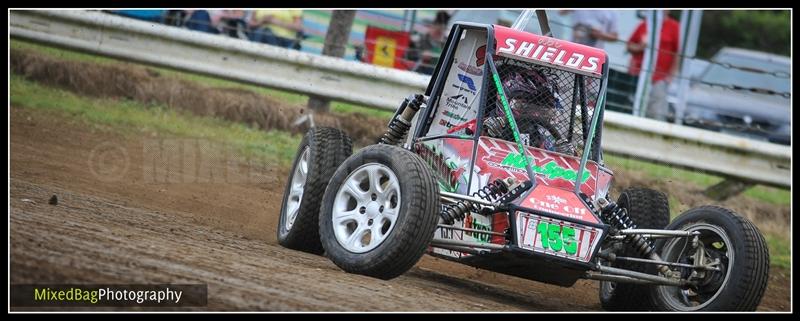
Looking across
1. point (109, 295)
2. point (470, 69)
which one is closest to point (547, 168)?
point (470, 69)

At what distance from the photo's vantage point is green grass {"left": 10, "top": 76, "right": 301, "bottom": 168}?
12992 mm

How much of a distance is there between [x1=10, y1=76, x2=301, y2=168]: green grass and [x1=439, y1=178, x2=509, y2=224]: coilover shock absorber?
18.2 ft

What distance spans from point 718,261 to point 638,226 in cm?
88

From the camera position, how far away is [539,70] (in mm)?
8109

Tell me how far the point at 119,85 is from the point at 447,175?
24.1 feet

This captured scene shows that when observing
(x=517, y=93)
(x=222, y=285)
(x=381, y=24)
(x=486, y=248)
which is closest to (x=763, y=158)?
(x=381, y=24)

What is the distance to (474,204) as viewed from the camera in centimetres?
720

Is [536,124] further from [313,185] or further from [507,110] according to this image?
[313,185]

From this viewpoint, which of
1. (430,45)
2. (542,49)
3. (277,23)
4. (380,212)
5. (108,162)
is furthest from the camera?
(277,23)

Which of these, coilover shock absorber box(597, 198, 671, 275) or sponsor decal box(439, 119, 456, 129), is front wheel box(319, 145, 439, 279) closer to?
sponsor decal box(439, 119, 456, 129)

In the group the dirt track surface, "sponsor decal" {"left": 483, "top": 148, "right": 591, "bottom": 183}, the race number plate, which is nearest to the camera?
the dirt track surface

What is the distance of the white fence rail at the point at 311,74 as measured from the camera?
12.8m

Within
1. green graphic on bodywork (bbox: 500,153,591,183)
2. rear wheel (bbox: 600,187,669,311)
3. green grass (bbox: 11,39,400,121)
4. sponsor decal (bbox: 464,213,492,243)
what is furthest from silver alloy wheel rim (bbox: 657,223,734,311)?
green grass (bbox: 11,39,400,121)

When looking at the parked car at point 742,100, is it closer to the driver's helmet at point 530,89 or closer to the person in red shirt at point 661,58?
the person in red shirt at point 661,58
